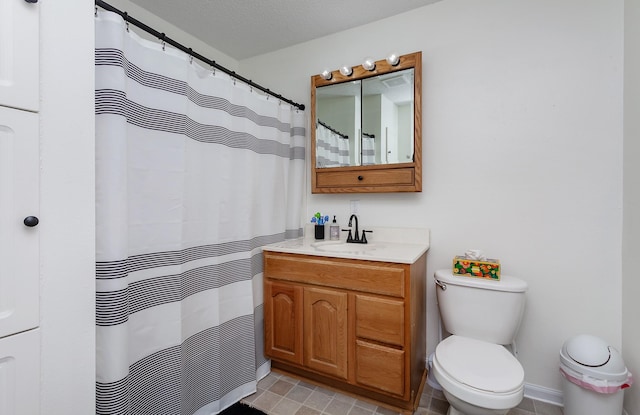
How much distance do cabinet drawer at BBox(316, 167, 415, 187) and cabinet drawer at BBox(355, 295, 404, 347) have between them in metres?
0.81

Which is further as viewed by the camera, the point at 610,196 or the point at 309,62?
the point at 309,62

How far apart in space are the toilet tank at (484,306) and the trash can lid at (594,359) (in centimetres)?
24

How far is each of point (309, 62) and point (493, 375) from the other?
2.41m

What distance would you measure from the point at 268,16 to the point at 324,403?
2.59m

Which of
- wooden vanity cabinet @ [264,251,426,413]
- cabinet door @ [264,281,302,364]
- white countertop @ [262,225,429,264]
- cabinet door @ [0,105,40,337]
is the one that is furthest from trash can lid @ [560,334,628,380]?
cabinet door @ [0,105,40,337]

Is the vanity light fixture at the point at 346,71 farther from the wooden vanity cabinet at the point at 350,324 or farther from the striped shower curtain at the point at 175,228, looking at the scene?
the wooden vanity cabinet at the point at 350,324

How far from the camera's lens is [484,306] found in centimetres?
153

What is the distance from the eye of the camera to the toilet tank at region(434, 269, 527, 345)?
1.50 meters

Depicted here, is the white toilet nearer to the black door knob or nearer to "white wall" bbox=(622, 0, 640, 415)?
"white wall" bbox=(622, 0, 640, 415)

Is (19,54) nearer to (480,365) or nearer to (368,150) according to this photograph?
(368,150)

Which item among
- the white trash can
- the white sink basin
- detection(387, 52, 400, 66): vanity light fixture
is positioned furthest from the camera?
detection(387, 52, 400, 66): vanity light fixture

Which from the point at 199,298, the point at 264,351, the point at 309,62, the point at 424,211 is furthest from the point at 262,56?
the point at 264,351

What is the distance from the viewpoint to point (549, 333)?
5.43ft

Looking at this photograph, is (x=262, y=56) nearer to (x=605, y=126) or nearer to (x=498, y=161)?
(x=498, y=161)
